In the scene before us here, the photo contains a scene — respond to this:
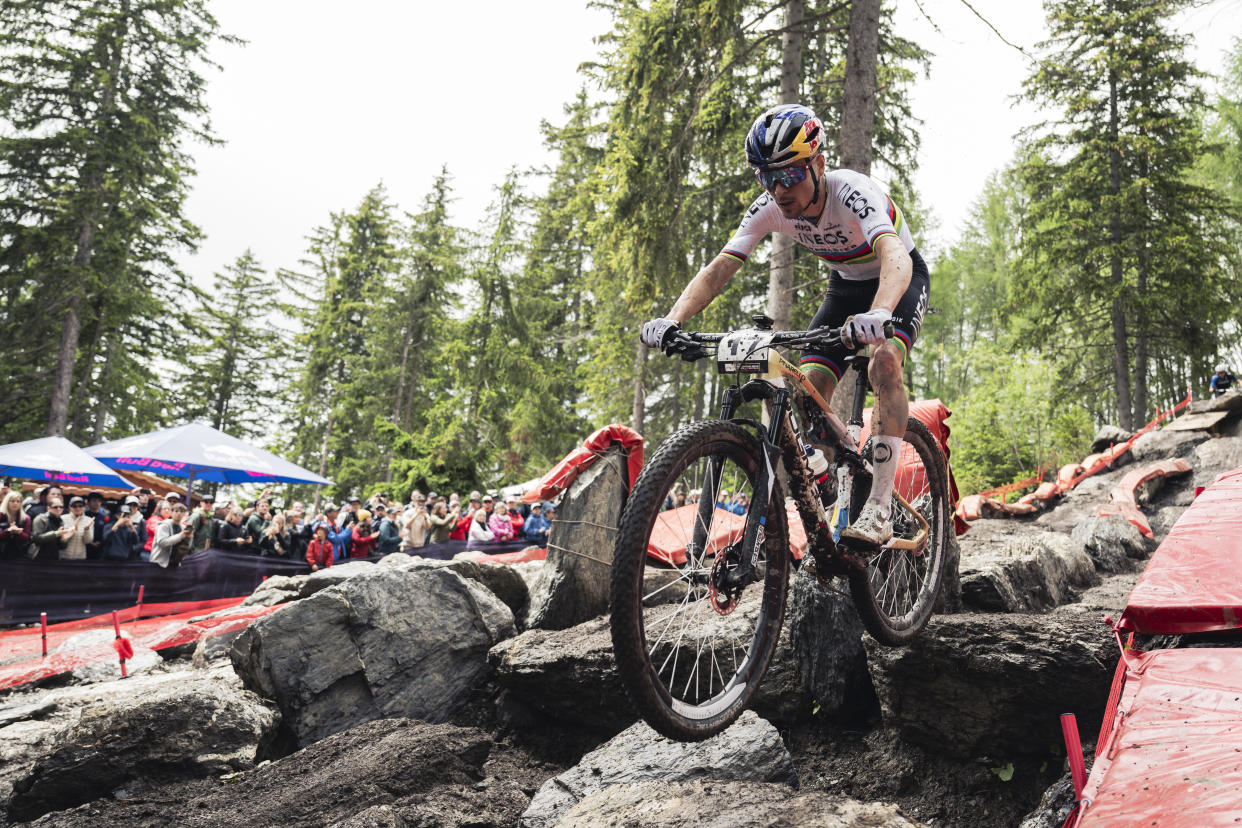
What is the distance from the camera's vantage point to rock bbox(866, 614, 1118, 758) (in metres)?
3.52

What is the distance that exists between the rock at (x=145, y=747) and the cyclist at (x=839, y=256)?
4534mm

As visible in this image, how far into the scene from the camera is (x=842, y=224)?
3.81 metres

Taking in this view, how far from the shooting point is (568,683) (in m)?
5.16

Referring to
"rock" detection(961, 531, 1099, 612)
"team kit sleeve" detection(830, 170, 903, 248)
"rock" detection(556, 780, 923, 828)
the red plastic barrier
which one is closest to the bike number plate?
"team kit sleeve" detection(830, 170, 903, 248)

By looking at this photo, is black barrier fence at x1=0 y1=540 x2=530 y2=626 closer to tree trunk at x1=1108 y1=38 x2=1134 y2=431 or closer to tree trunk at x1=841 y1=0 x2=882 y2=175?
tree trunk at x1=841 y1=0 x2=882 y2=175

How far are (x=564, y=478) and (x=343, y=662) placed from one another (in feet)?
7.81

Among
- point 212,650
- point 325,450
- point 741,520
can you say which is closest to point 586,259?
point 325,450

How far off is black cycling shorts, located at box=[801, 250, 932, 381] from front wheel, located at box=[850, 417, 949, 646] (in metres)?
0.61

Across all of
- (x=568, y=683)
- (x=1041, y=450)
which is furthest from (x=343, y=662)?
(x=1041, y=450)

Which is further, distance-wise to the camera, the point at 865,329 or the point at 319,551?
the point at 319,551

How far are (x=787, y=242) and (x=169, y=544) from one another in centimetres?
1023

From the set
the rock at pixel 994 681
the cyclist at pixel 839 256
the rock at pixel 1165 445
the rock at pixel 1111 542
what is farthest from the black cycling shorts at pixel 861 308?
the rock at pixel 1165 445

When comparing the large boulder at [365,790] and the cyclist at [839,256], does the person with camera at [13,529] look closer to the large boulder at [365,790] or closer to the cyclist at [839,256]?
the large boulder at [365,790]

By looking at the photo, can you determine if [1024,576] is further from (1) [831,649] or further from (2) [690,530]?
(2) [690,530]
